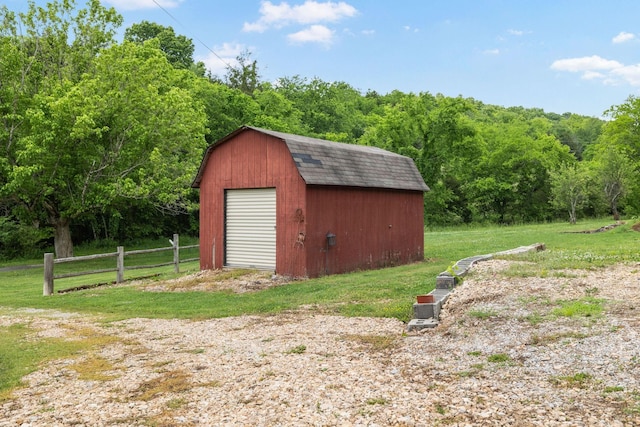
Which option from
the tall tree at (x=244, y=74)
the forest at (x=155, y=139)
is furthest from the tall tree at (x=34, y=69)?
the tall tree at (x=244, y=74)

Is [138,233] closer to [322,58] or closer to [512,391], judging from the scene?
[322,58]

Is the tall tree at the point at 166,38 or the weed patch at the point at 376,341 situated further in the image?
the tall tree at the point at 166,38

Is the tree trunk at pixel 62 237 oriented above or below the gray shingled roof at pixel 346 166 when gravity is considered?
below

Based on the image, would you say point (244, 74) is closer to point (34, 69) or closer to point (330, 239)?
point (34, 69)

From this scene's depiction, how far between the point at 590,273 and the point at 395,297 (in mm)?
3868

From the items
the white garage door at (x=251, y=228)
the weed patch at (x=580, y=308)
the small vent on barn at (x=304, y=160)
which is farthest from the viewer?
the white garage door at (x=251, y=228)

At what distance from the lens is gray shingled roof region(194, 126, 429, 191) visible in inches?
545

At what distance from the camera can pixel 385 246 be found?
16438mm

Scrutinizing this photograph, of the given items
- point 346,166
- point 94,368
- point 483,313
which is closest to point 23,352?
point 94,368

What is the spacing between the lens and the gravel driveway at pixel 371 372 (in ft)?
14.5

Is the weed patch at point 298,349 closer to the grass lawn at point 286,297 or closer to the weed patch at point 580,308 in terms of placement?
the grass lawn at point 286,297

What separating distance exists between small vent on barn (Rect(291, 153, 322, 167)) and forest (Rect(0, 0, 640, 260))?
33.0ft

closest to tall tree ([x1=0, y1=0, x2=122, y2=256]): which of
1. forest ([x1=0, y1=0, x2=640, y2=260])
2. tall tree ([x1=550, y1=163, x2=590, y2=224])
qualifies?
forest ([x1=0, y1=0, x2=640, y2=260])

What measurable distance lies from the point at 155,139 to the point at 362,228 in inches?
487
